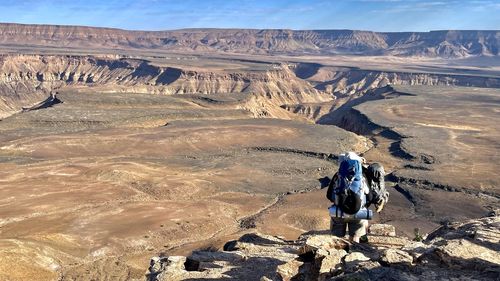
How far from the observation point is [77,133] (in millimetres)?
79250

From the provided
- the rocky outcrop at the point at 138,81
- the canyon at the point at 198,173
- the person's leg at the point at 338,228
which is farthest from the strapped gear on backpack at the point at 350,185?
the rocky outcrop at the point at 138,81

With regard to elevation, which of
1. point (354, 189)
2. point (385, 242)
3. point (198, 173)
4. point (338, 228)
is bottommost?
point (198, 173)

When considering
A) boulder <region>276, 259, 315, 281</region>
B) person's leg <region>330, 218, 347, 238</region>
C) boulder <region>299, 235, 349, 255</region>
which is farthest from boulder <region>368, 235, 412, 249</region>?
boulder <region>276, 259, 315, 281</region>

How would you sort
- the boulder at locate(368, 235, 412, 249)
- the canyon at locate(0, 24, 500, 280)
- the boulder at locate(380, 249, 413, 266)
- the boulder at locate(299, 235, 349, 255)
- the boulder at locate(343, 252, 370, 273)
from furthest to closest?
the canyon at locate(0, 24, 500, 280) < the boulder at locate(368, 235, 412, 249) < the boulder at locate(299, 235, 349, 255) < the boulder at locate(380, 249, 413, 266) < the boulder at locate(343, 252, 370, 273)

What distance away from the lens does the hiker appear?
48.8ft

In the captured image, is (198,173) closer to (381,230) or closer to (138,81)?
(381,230)

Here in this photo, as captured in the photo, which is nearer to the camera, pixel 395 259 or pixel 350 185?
pixel 395 259

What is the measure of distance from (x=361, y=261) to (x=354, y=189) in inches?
82.3

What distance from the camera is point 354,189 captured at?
14.8 meters

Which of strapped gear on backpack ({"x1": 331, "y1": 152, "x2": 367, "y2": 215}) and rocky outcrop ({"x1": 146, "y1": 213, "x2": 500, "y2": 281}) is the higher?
strapped gear on backpack ({"x1": 331, "y1": 152, "x2": 367, "y2": 215})

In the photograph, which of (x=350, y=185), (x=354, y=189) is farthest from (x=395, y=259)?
(x=350, y=185)

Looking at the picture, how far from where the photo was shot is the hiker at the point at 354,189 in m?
14.9

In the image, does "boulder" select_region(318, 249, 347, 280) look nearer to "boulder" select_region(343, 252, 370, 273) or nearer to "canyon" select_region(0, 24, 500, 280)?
"boulder" select_region(343, 252, 370, 273)

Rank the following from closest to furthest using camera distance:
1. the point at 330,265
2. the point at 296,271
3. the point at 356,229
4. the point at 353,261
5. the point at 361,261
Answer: the point at 330,265 → the point at 361,261 → the point at 353,261 → the point at 296,271 → the point at 356,229
